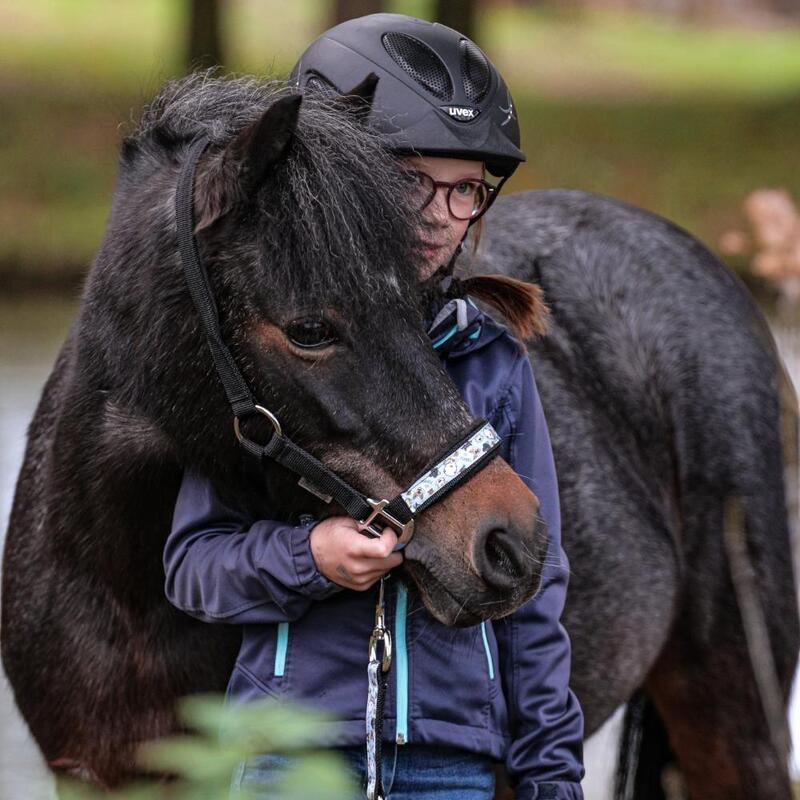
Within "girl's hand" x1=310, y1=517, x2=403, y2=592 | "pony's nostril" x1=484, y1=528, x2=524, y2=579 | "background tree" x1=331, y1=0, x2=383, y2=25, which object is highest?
"pony's nostril" x1=484, y1=528, x2=524, y2=579

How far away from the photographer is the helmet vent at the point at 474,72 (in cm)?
268

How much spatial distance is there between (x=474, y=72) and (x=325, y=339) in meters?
0.74

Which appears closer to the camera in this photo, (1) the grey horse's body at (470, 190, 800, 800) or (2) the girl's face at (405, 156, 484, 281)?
(2) the girl's face at (405, 156, 484, 281)

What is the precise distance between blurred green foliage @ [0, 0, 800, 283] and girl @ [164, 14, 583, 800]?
7.39m

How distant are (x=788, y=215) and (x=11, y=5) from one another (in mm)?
24998

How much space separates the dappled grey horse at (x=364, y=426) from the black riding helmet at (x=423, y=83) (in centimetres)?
14

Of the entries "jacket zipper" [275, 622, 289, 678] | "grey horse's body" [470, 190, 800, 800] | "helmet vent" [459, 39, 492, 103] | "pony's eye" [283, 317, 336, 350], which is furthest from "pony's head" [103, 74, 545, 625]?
"grey horse's body" [470, 190, 800, 800]

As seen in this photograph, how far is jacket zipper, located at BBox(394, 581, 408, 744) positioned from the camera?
234 cm

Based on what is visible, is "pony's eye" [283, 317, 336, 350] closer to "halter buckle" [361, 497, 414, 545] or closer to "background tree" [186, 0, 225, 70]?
"halter buckle" [361, 497, 414, 545]

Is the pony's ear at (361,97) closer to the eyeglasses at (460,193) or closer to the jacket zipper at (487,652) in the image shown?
the eyeglasses at (460,193)

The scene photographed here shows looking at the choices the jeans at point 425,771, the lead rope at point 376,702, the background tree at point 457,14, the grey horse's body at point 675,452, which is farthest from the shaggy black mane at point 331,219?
the background tree at point 457,14

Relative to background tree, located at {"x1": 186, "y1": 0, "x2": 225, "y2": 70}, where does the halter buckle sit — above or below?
above

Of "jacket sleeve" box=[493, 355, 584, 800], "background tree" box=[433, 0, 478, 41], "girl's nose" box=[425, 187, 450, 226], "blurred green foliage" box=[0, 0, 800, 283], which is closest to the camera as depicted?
"jacket sleeve" box=[493, 355, 584, 800]

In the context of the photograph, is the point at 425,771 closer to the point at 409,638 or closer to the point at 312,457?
the point at 409,638
